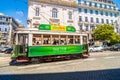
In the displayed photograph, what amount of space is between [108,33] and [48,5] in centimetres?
1764

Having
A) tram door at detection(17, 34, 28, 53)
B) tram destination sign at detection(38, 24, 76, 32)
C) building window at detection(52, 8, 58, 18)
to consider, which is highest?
building window at detection(52, 8, 58, 18)

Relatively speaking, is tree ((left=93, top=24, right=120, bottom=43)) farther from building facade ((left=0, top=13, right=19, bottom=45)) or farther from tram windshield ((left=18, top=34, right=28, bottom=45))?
building facade ((left=0, top=13, right=19, bottom=45))

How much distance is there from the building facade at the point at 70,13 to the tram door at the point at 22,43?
18.8m

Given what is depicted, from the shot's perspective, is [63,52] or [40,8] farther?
[40,8]

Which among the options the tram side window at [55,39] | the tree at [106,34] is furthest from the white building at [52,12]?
the tram side window at [55,39]

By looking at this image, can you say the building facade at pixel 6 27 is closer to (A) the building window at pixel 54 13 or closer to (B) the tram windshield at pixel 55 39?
(A) the building window at pixel 54 13

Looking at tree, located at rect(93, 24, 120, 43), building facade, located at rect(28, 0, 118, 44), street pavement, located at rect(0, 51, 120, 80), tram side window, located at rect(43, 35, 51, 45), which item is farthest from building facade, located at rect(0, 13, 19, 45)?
street pavement, located at rect(0, 51, 120, 80)

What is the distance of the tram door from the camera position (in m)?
12.8

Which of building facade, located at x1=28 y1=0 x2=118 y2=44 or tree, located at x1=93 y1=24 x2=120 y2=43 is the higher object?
building facade, located at x1=28 y1=0 x2=118 y2=44

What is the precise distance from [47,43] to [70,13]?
2566cm

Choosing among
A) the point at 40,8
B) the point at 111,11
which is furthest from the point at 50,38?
the point at 111,11

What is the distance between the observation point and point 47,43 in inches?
546

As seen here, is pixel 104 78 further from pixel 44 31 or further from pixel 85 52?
pixel 85 52

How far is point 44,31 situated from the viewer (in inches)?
547
